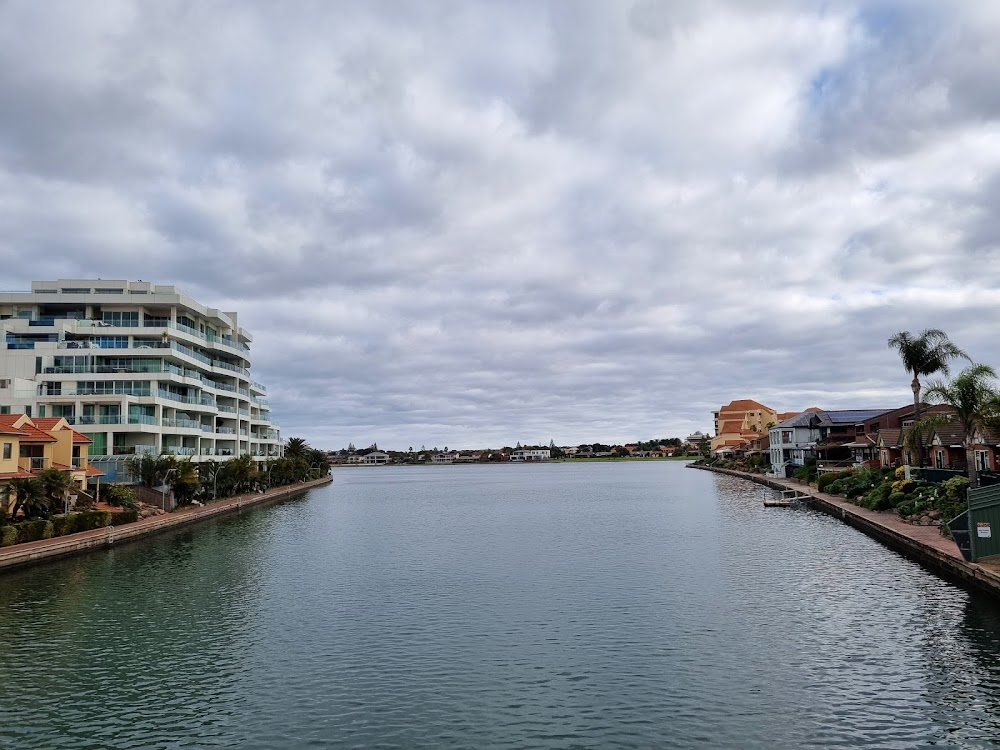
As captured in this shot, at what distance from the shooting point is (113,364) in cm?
7644

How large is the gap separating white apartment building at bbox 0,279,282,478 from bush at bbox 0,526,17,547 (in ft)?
96.1

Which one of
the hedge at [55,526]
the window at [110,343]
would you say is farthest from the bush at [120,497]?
the window at [110,343]

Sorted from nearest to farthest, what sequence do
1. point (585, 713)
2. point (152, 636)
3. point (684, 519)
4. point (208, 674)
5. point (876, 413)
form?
1. point (585, 713)
2. point (208, 674)
3. point (152, 636)
4. point (684, 519)
5. point (876, 413)

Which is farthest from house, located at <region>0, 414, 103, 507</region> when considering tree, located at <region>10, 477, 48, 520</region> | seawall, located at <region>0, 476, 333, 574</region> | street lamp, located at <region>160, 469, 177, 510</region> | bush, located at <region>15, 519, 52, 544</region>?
seawall, located at <region>0, 476, 333, 574</region>

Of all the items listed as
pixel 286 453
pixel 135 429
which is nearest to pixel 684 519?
pixel 135 429

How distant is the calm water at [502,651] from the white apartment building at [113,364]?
3518cm

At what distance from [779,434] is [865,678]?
106 m

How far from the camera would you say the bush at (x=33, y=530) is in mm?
40438

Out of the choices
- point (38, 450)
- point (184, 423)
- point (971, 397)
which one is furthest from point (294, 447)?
point (971, 397)

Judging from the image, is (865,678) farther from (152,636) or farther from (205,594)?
(205,594)

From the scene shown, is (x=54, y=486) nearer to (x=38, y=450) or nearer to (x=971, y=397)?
(x=38, y=450)

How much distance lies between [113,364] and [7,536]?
135ft

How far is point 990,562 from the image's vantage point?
95.8 ft

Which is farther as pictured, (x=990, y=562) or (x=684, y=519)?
(x=684, y=519)
